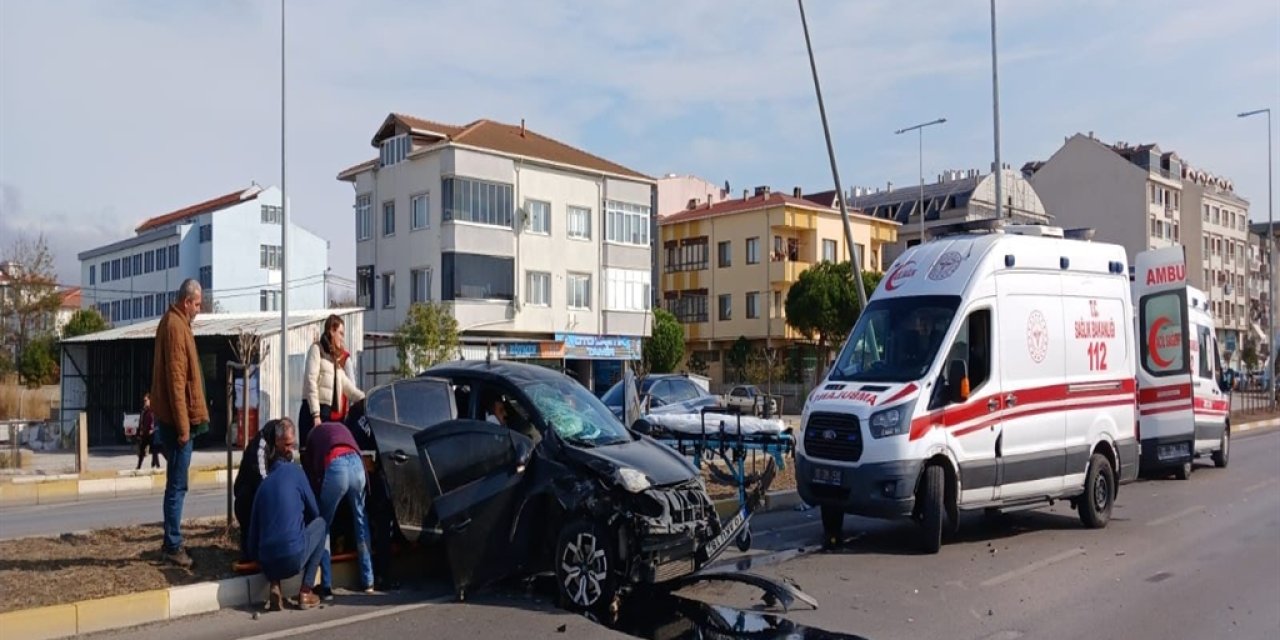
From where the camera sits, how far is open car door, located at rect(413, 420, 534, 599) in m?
8.29

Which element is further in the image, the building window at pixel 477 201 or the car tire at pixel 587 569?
the building window at pixel 477 201

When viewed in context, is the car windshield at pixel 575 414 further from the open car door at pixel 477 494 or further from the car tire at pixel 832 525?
the car tire at pixel 832 525

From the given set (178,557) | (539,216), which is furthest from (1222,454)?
(539,216)

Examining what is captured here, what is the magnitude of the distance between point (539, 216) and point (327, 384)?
3845 cm

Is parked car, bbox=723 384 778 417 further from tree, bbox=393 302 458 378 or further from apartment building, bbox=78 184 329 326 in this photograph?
apartment building, bbox=78 184 329 326

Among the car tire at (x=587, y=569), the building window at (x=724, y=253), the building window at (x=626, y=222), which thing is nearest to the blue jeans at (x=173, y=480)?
the car tire at (x=587, y=569)

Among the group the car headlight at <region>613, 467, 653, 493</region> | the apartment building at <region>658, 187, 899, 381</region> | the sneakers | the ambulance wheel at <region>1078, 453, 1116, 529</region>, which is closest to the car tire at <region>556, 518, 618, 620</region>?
the car headlight at <region>613, 467, 653, 493</region>

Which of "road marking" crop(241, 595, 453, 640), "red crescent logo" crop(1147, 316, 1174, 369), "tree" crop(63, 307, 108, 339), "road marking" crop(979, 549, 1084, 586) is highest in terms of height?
"tree" crop(63, 307, 108, 339)

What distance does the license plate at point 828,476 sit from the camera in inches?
421

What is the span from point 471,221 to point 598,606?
3802 centimetres

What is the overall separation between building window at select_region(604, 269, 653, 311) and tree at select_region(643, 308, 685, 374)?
5.21m

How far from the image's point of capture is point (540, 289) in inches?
1870

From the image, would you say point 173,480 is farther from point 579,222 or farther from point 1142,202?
point 1142,202

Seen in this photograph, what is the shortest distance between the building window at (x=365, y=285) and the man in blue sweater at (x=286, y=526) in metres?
40.5
